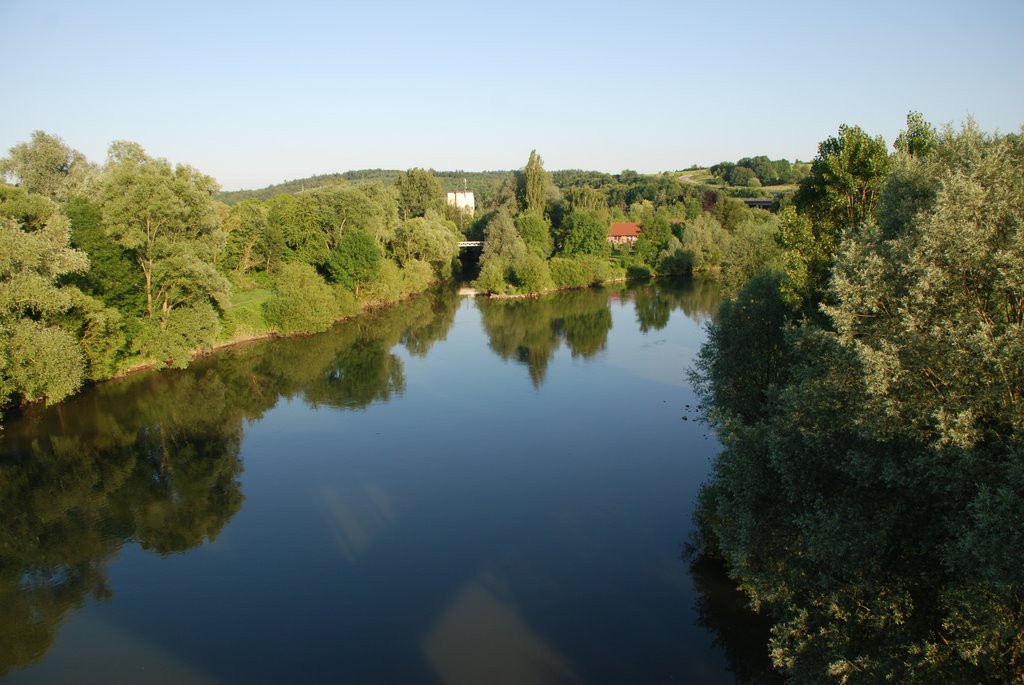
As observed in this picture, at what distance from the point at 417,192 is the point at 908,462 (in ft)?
235

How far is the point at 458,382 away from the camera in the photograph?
28844 millimetres

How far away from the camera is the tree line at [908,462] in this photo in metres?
7.78

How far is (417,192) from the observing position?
7575cm

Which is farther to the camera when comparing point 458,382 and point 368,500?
point 458,382

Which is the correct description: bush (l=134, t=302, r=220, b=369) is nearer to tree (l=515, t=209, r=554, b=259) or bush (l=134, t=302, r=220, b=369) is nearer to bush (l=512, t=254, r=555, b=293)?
bush (l=512, t=254, r=555, b=293)

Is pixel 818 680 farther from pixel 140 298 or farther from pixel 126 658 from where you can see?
pixel 140 298

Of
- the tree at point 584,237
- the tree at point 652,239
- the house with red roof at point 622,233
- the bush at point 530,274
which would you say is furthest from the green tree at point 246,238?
the house with red roof at point 622,233

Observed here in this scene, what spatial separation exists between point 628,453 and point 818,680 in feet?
37.4

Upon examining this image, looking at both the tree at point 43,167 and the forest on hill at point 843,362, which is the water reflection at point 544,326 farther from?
the tree at point 43,167

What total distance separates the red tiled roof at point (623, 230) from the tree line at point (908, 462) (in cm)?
6519

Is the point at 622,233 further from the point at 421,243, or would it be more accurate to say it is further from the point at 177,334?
the point at 177,334

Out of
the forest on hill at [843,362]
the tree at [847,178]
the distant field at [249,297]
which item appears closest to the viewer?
the forest on hill at [843,362]

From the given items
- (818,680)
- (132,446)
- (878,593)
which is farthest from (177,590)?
(878,593)

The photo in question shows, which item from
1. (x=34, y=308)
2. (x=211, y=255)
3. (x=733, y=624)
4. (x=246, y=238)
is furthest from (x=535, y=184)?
(x=733, y=624)
